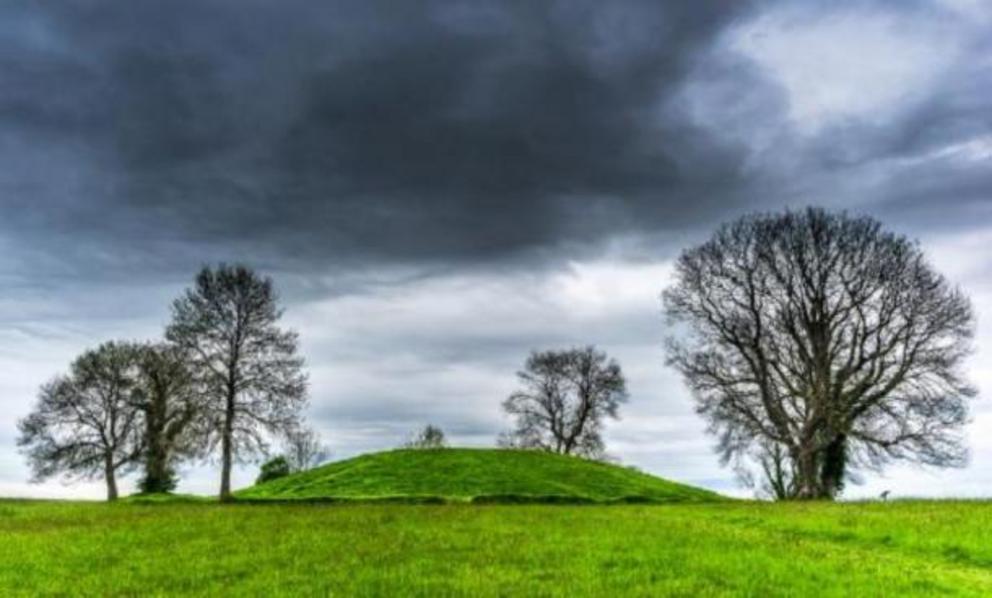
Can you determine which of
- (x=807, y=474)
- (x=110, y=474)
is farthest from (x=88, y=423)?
(x=807, y=474)

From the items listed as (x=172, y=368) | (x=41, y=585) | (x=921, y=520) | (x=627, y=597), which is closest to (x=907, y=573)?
(x=627, y=597)

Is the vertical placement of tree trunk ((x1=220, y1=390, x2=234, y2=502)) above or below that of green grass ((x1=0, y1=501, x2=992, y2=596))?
above

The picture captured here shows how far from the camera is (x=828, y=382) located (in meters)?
56.1

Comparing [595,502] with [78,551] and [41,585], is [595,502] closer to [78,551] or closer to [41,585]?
[78,551]

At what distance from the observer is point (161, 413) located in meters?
74.8

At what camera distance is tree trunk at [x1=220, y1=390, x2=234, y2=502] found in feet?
193

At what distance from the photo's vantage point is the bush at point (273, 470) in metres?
74.8

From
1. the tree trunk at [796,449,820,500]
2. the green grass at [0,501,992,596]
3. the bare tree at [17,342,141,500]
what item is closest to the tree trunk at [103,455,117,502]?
the bare tree at [17,342,141,500]

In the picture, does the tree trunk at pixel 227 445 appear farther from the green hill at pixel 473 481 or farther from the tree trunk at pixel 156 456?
the tree trunk at pixel 156 456

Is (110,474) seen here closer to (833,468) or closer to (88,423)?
(88,423)

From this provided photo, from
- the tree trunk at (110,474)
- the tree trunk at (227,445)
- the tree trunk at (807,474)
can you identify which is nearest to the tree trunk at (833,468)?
the tree trunk at (807,474)

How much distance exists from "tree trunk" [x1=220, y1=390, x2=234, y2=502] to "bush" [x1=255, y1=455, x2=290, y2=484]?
15372 millimetres

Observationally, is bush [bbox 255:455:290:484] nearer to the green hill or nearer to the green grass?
the green hill

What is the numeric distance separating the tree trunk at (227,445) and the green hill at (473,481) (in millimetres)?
2044
